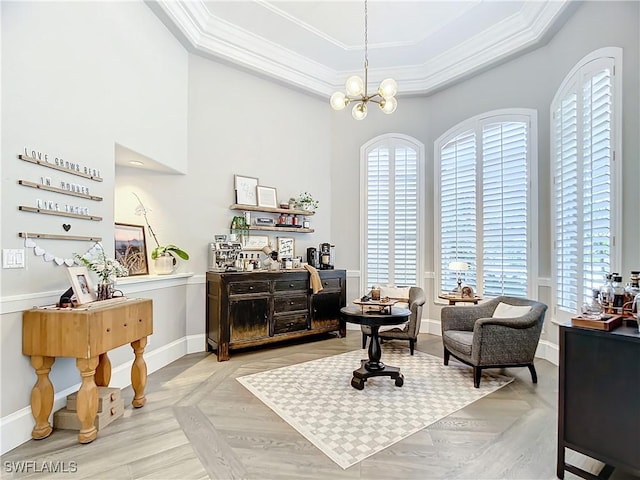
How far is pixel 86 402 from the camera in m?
2.58

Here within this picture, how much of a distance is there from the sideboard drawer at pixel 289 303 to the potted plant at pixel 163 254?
1342 mm

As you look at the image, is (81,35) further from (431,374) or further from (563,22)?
(563,22)

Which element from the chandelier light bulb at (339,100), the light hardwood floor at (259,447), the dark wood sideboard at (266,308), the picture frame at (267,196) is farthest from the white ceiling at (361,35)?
the light hardwood floor at (259,447)

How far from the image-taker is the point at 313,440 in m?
2.60

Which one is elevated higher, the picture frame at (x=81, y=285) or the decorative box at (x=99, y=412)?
the picture frame at (x=81, y=285)

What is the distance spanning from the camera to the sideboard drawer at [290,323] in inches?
197

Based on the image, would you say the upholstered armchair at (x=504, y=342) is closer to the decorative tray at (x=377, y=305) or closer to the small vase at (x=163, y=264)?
the decorative tray at (x=377, y=305)

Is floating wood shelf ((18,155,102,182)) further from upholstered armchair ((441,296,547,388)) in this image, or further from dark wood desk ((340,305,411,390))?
upholstered armchair ((441,296,547,388))

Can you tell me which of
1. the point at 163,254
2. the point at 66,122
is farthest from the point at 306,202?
the point at 66,122

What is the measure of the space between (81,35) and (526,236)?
542 cm

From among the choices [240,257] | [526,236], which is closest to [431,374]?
[526,236]

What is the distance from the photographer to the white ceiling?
14.6 feet

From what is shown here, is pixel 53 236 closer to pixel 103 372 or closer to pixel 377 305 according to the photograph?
pixel 103 372

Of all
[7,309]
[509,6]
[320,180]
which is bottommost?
[7,309]
